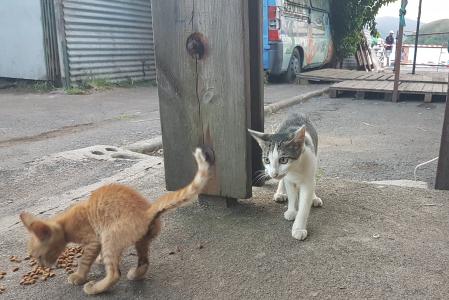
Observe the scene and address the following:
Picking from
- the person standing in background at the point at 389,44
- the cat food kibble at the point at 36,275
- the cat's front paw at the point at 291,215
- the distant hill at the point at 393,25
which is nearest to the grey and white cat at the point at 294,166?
the cat's front paw at the point at 291,215

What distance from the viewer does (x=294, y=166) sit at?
2484 millimetres

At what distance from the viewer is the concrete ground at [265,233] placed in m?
2.01

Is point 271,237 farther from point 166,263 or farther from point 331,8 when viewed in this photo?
point 331,8

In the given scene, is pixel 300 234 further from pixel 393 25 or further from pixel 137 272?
pixel 393 25

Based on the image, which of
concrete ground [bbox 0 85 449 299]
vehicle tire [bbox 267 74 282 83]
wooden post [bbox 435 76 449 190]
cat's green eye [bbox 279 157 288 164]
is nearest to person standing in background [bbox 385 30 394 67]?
vehicle tire [bbox 267 74 282 83]

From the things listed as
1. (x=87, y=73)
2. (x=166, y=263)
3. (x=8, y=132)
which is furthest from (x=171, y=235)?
(x=87, y=73)

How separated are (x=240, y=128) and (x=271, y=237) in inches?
27.0

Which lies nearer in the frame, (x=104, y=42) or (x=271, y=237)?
(x=271, y=237)

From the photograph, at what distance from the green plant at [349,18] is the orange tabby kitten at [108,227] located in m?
16.3

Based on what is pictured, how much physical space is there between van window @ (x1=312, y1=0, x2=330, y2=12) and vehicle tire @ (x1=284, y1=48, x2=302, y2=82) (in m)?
2.44

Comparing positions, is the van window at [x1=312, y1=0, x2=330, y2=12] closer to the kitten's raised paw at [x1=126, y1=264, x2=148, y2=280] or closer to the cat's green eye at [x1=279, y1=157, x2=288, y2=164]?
the cat's green eye at [x1=279, y1=157, x2=288, y2=164]

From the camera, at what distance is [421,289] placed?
194 cm

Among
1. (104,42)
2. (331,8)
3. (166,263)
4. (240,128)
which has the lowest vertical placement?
(166,263)

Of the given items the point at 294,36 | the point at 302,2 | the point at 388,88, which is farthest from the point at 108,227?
the point at 302,2
